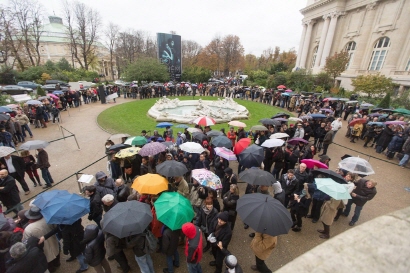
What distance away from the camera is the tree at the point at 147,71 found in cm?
3086

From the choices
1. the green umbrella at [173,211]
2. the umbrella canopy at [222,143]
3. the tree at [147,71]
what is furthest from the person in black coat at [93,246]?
the tree at [147,71]

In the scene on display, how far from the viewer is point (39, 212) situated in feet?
13.0

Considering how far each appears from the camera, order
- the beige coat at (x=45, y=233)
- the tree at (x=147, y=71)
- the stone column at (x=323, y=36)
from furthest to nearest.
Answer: the stone column at (x=323, y=36) < the tree at (x=147, y=71) < the beige coat at (x=45, y=233)

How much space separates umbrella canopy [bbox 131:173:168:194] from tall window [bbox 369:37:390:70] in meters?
36.0

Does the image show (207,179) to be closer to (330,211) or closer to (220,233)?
(220,233)

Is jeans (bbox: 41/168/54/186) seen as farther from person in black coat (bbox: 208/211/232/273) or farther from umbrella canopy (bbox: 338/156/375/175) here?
umbrella canopy (bbox: 338/156/375/175)

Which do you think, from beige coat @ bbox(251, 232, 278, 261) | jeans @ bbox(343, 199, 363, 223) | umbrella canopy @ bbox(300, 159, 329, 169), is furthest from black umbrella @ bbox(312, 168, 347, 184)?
beige coat @ bbox(251, 232, 278, 261)

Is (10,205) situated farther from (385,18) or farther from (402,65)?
(385,18)

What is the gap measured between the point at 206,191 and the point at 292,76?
31.8m

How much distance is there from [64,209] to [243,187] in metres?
5.68

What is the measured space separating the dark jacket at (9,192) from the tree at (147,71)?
27.8 m

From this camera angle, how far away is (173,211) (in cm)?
387

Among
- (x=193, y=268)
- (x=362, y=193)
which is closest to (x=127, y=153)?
(x=193, y=268)

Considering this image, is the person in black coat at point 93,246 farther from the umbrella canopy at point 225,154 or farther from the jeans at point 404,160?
the jeans at point 404,160
